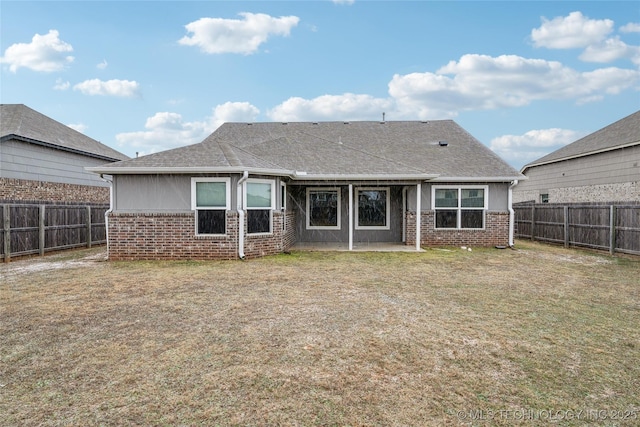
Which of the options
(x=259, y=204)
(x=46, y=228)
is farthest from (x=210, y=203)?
(x=46, y=228)

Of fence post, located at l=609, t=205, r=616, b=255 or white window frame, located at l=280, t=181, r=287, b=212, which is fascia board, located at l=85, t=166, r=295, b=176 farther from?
fence post, located at l=609, t=205, r=616, b=255

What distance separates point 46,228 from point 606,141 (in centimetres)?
2194

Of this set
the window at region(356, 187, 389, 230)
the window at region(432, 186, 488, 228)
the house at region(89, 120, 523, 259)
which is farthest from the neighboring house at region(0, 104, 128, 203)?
the window at region(432, 186, 488, 228)

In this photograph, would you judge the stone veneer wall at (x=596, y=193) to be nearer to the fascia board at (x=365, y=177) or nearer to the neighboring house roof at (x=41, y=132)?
the fascia board at (x=365, y=177)

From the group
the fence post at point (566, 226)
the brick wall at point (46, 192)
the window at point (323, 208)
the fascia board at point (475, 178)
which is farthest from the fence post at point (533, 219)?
the brick wall at point (46, 192)

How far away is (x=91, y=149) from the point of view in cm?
1786

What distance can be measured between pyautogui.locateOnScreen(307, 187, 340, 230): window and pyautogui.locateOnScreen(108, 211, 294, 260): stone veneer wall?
4402mm

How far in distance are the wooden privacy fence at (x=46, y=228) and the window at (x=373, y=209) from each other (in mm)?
9686

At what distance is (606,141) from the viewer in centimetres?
1652

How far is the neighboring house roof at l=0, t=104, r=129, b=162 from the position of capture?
13.9 metres

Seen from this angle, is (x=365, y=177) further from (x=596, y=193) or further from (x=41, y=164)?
(x=41, y=164)

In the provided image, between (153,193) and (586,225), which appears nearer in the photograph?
(153,193)

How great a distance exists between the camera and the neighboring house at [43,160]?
13328mm

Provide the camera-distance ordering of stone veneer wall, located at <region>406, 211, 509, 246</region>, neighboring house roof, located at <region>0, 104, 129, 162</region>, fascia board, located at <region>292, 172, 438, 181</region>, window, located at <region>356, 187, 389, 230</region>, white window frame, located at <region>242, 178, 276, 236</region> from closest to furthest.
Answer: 1. white window frame, located at <region>242, 178, 276, 236</region>
2. fascia board, located at <region>292, 172, 438, 181</region>
3. stone veneer wall, located at <region>406, 211, 509, 246</region>
4. neighboring house roof, located at <region>0, 104, 129, 162</region>
5. window, located at <region>356, 187, 389, 230</region>
